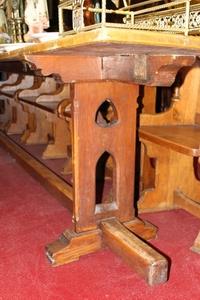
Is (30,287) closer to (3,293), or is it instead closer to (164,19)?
(3,293)

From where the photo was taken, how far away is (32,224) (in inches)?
67.3

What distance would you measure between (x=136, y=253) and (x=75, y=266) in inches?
9.9

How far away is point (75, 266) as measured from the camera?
1334mm

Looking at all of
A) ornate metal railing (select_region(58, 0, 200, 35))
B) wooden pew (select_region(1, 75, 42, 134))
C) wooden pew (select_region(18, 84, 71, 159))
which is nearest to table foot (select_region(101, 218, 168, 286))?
ornate metal railing (select_region(58, 0, 200, 35))

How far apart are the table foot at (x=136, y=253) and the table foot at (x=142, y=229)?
9 centimetres

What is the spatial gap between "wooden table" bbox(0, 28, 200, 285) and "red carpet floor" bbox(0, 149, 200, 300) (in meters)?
0.05

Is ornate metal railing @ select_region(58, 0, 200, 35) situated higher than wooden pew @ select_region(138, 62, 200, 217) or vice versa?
ornate metal railing @ select_region(58, 0, 200, 35)

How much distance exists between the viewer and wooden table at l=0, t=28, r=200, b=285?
119 centimetres

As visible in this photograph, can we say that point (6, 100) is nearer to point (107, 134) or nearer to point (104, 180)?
point (104, 180)

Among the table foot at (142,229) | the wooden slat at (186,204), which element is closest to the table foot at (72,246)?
→ the table foot at (142,229)

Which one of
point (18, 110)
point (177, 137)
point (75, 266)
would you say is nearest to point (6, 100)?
point (18, 110)

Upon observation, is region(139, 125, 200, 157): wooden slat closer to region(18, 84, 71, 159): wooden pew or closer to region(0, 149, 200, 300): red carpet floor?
region(0, 149, 200, 300): red carpet floor

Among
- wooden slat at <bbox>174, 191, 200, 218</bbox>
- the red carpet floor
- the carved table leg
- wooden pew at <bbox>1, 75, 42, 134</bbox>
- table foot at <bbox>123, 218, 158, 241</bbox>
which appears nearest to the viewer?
the red carpet floor

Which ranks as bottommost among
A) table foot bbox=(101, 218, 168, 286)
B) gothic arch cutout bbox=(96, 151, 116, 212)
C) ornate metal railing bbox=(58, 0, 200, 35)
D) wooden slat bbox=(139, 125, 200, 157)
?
gothic arch cutout bbox=(96, 151, 116, 212)
